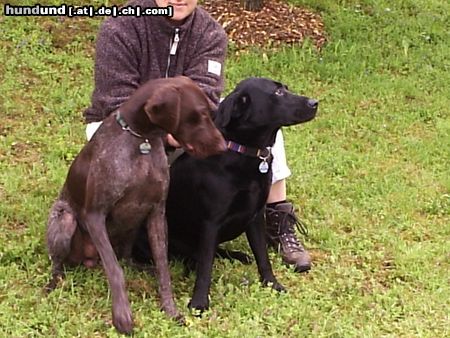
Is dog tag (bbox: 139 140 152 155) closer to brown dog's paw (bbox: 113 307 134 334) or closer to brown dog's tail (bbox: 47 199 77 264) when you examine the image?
brown dog's tail (bbox: 47 199 77 264)

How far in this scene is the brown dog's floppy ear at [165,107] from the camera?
3.46 metres

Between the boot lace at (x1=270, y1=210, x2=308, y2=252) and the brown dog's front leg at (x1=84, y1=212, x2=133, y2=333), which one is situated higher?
the brown dog's front leg at (x1=84, y1=212, x2=133, y2=333)

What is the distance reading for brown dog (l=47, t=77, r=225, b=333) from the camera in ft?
11.5

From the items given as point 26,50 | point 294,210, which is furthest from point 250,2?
point 294,210

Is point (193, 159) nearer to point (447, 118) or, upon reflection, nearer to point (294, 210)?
point (294, 210)

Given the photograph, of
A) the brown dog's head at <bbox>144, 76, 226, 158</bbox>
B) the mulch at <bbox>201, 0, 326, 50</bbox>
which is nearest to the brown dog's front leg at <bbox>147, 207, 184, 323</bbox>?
the brown dog's head at <bbox>144, 76, 226, 158</bbox>

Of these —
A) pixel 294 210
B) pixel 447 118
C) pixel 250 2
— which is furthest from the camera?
pixel 250 2

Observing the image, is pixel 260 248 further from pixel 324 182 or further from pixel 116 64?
pixel 324 182

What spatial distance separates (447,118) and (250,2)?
7.54 feet

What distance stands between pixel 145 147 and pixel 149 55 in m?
0.87

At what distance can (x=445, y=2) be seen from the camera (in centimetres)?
958

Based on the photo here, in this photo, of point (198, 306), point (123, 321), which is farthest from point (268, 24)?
point (123, 321)

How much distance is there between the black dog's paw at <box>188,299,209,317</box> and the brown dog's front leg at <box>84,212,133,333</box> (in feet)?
1.08

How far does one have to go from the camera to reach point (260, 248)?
4203 millimetres
